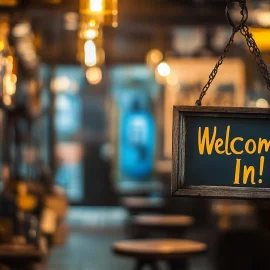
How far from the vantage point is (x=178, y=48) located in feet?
49.3

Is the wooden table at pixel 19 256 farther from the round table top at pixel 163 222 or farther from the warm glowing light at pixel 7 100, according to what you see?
the round table top at pixel 163 222

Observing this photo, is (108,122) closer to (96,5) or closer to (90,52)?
(90,52)

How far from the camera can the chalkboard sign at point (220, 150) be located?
359 centimetres

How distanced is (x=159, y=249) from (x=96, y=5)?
6.48ft

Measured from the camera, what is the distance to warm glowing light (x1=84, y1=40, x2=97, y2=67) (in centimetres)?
798

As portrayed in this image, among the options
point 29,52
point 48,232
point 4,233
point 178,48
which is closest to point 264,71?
point 4,233

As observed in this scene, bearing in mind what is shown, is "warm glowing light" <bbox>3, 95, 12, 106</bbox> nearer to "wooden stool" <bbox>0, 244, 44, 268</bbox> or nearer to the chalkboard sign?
"wooden stool" <bbox>0, 244, 44, 268</bbox>

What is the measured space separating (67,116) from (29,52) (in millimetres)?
6204

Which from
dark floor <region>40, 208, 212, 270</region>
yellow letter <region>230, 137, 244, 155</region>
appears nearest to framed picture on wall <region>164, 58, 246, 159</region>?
dark floor <region>40, 208, 212, 270</region>

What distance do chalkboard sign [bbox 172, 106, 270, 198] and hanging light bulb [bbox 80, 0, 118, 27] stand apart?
2683 mm

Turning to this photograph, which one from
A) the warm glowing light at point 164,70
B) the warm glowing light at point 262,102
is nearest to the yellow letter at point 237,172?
the warm glowing light at point 164,70

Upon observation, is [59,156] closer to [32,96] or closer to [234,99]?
[32,96]

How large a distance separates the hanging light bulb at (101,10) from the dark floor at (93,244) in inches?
183

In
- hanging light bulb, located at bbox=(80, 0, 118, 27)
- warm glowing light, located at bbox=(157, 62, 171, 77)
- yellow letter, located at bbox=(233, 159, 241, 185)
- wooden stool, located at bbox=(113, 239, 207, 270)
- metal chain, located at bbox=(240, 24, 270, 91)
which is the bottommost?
wooden stool, located at bbox=(113, 239, 207, 270)
